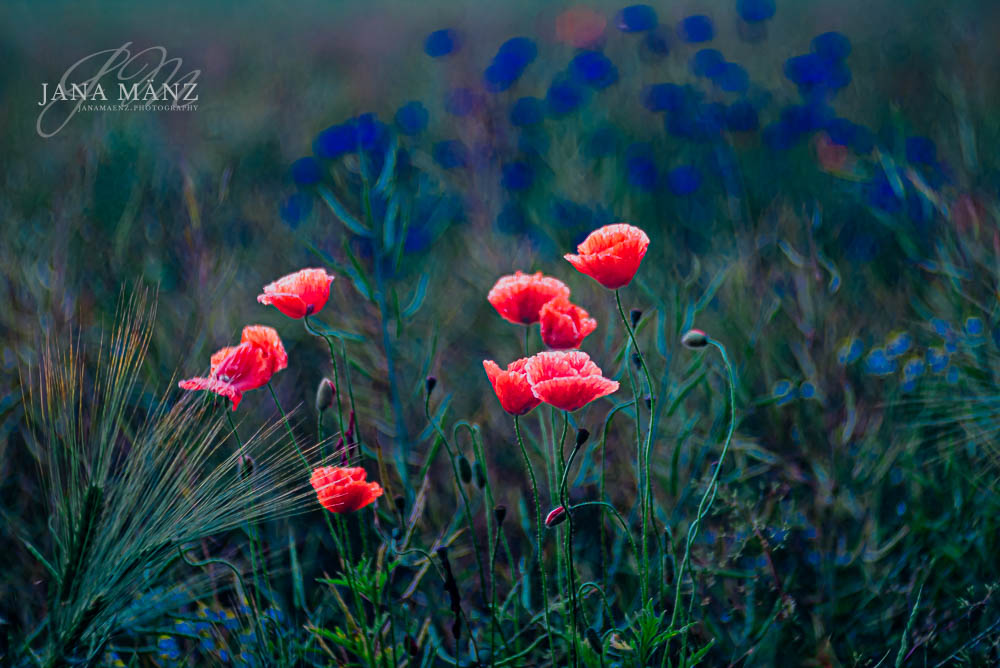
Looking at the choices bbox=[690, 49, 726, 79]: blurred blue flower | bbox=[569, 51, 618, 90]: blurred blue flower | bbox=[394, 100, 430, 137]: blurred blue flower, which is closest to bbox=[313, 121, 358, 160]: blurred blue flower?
bbox=[394, 100, 430, 137]: blurred blue flower

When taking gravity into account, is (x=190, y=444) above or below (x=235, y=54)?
above

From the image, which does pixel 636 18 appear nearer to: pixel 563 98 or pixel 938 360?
pixel 563 98

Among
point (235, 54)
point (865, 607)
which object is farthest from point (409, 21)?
point (865, 607)

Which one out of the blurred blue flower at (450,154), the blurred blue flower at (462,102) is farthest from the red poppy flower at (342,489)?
the blurred blue flower at (450,154)

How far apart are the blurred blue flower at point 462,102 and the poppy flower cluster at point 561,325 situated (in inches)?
58.4

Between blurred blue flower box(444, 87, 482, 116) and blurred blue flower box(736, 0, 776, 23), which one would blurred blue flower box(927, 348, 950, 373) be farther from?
blurred blue flower box(736, 0, 776, 23)

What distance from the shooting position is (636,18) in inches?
130

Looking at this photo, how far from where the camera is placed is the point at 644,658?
40.5 inches

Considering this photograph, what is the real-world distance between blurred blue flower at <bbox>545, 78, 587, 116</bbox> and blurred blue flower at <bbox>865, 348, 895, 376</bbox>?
1578 mm

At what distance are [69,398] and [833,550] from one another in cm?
145

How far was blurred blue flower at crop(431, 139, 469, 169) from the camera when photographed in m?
2.85

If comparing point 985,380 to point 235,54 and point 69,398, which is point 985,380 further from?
point 235,54

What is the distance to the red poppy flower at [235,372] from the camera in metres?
1.09

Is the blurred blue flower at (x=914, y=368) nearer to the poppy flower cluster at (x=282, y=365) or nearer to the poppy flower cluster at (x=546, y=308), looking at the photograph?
the poppy flower cluster at (x=546, y=308)
